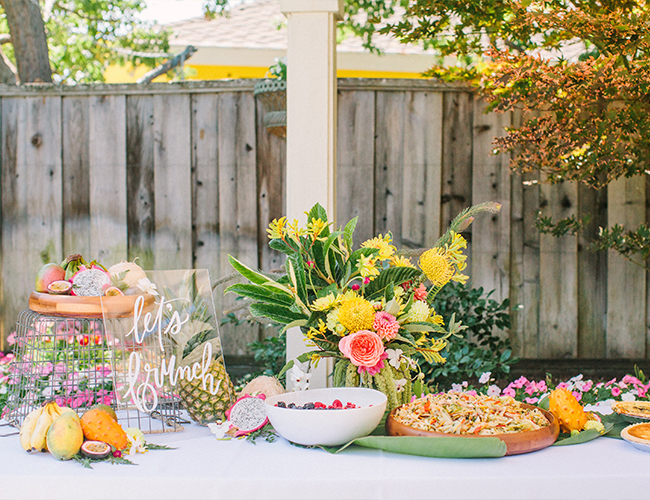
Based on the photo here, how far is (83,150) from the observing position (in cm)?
286

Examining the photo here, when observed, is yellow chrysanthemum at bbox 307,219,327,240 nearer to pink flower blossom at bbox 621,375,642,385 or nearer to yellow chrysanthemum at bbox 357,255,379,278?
yellow chrysanthemum at bbox 357,255,379,278

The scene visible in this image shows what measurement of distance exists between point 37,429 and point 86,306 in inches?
11.1

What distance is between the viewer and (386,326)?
1261mm

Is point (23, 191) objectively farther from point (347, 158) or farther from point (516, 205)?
point (516, 205)

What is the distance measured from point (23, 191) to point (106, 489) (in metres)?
2.24

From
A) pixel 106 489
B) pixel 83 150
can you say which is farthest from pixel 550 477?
pixel 83 150

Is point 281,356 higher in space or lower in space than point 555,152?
lower

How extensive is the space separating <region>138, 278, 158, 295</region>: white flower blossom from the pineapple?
0.04 meters

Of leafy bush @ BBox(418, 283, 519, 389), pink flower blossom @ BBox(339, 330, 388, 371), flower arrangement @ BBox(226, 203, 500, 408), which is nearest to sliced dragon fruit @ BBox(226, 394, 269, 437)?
flower arrangement @ BBox(226, 203, 500, 408)

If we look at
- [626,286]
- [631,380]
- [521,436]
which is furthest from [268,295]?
[626,286]

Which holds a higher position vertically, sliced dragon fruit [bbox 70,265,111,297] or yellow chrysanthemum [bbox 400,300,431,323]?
sliced dragon fruit [bbox 70,265,111,297]

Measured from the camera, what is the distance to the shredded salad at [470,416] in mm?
1184

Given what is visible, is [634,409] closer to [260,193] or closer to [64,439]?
[64,439]

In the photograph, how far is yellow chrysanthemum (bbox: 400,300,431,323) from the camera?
131 cm
